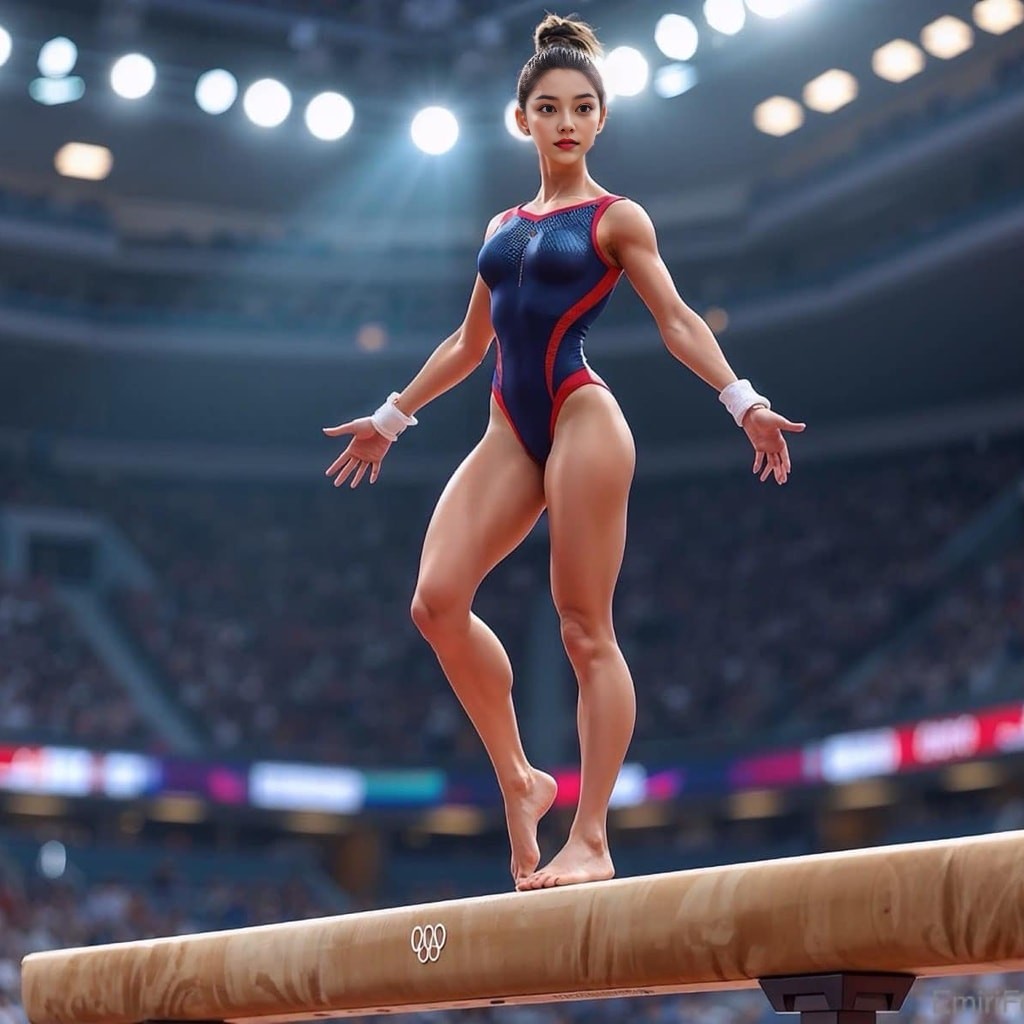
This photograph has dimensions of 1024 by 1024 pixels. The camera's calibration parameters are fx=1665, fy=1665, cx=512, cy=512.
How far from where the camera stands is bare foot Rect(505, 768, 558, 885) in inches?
180

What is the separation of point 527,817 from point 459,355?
139cm

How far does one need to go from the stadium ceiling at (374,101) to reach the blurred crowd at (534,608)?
519cm

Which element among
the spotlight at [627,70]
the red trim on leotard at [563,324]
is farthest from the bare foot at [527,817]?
the spotlight at [627,70]

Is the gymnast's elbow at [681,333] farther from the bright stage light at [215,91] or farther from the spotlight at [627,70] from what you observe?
the bright stage light at [215,91]

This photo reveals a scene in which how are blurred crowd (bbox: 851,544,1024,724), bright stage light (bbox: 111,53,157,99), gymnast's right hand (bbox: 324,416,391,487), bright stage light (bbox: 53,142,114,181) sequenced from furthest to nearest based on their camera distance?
bright stage light (bbox: 53,142,114,181) → bright stage light (bbox: 111,53,157,99) → blurred crowd (bbox: 851,544,1024,724) → gymnast's right hand (bbox: 324,416,391,487)

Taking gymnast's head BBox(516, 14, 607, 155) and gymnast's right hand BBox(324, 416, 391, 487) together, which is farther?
gymnast's right hand BBox(324, 416, 391, 487)

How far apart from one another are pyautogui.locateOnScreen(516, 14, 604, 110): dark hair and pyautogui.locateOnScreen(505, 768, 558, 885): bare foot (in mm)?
1939

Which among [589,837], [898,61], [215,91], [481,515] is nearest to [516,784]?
[589,837]

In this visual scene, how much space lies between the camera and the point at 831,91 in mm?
24094

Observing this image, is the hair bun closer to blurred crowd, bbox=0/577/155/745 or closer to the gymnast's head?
the gymnast's head

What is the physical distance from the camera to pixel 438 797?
79.4 feet

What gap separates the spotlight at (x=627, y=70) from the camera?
23500 mm

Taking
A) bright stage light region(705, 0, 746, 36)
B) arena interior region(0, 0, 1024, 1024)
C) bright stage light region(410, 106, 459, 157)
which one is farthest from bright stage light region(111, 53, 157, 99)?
bright stage light region(705, 0, 746, 36)

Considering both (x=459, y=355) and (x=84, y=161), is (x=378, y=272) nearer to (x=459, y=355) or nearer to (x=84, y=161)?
(x=84, y=161)
